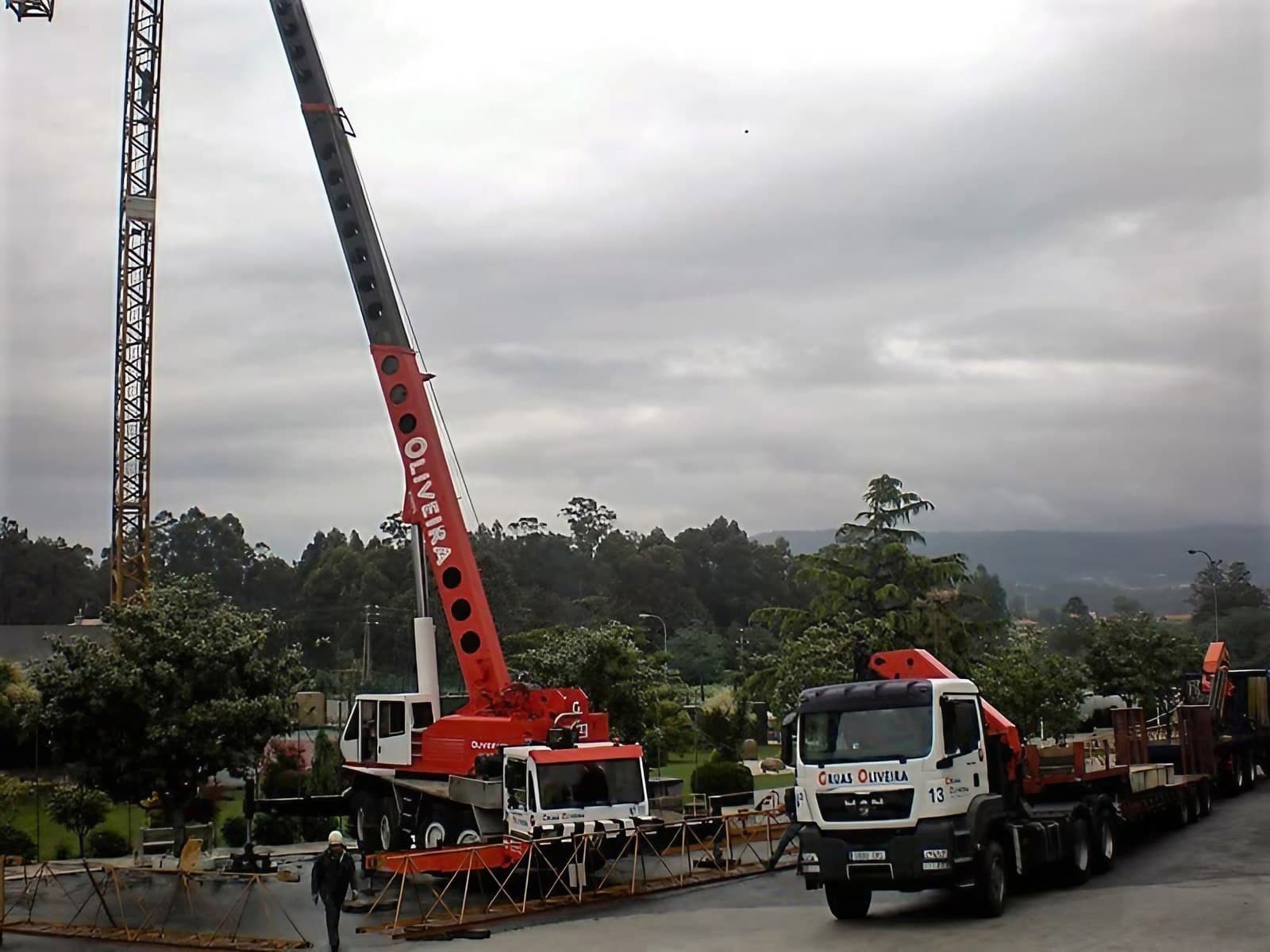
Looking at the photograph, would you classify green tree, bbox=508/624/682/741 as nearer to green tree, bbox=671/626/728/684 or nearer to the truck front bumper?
the truck front bumper

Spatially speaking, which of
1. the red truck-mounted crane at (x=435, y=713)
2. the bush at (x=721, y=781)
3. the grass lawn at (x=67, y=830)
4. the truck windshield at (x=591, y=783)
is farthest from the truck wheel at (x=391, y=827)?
the bush at (x=721, y=781)

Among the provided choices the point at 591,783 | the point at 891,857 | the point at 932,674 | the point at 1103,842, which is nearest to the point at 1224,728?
the point at 1103,842

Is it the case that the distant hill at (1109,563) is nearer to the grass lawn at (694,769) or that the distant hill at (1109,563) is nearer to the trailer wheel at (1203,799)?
the grass lawn at (694,769)

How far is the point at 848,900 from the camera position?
648 inches

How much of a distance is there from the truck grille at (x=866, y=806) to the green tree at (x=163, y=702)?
11.8m

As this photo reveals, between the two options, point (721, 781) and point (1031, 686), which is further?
point (1031, 686)

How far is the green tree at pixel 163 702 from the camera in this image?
2272 cm

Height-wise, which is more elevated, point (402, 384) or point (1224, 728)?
point (402, 384)

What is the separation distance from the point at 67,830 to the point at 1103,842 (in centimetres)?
2151

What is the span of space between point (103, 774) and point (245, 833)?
450 cm

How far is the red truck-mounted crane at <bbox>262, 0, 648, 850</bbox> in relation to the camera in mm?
19188

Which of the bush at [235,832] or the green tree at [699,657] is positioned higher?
the green tree at [699,657]

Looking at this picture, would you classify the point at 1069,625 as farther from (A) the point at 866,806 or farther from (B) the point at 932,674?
(A) the point at 866,806

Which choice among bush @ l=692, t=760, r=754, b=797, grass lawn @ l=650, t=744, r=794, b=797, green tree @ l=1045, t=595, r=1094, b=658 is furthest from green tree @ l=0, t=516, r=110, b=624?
bush @ l=692, t=760, r=754, b=797
